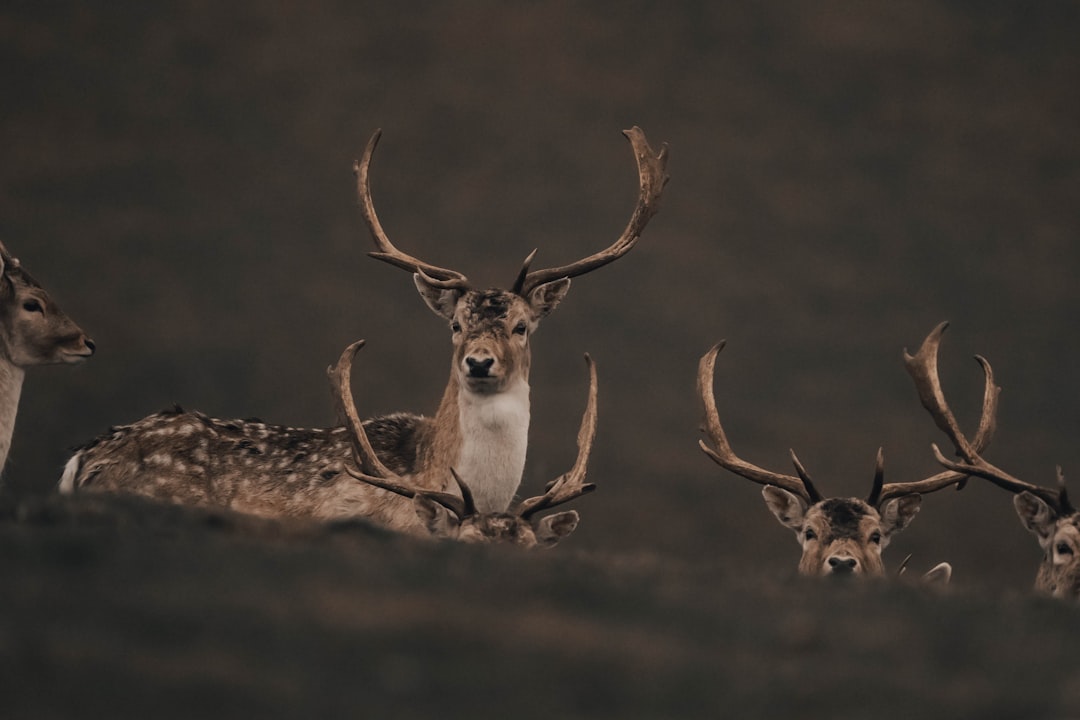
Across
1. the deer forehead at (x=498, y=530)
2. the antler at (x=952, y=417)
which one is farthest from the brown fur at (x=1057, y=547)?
the deer forehead at (x=498, y=530)

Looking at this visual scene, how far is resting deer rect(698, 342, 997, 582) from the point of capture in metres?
8.52

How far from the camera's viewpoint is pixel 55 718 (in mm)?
3547

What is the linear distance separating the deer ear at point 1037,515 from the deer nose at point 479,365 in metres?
2.68

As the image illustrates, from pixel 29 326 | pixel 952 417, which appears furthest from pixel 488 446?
pixel 952 417

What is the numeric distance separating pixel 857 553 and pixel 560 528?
1.44 meters

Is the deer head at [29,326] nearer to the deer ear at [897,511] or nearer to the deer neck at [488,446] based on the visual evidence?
the deer neck at [488,446]

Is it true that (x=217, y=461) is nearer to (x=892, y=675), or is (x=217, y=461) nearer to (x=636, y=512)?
(x=892, y=675)

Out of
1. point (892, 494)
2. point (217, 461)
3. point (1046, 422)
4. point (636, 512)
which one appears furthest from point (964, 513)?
point (217, 461)

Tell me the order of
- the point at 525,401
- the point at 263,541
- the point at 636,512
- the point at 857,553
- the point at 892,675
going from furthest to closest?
the point at 636,512 → the point at 525,401 → the point at 857,553 → the point at 263,541 → the point at 892,675

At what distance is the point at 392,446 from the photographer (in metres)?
9.63

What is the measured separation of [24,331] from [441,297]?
2153 millimetres

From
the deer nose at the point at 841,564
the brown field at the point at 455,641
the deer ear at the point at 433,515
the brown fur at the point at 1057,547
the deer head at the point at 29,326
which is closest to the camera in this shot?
the brown field at the point at 455,641

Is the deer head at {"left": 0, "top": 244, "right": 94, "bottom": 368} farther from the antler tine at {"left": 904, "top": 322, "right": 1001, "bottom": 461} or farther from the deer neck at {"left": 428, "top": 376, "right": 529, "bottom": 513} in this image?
the antler tine at {"left": 904, "top": 322, "right": 1001, "bottom": 461}

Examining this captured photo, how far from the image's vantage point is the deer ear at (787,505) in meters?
9.56
